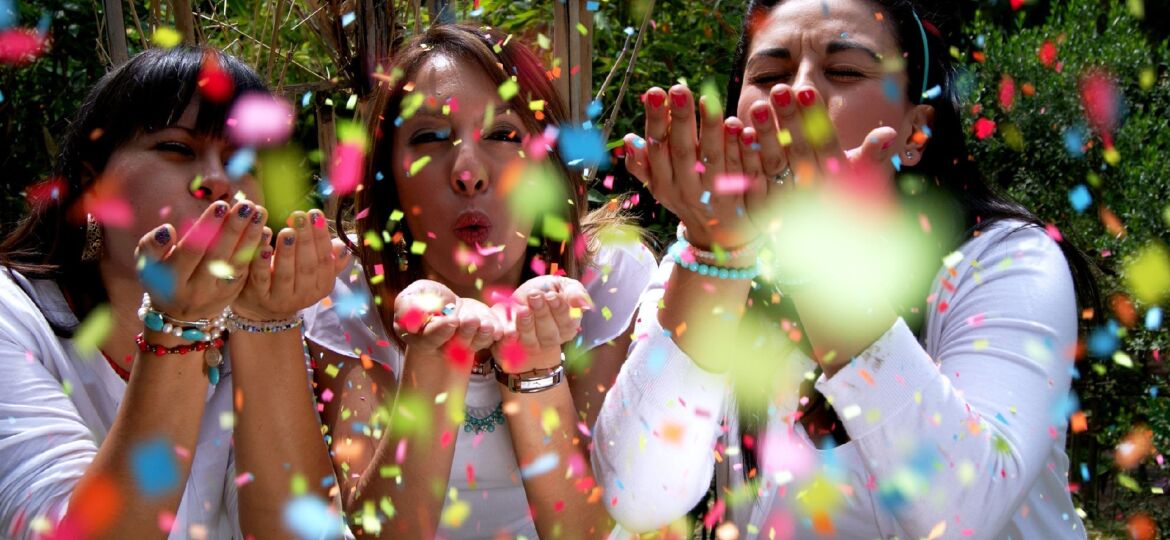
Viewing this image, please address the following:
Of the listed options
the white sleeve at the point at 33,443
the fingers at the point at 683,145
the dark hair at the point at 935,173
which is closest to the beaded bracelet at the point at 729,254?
the fingers at the point at 683,145

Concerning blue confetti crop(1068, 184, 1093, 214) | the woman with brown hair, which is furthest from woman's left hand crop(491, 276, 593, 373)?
blue confetti crop(1068, 184, 1093, 214)

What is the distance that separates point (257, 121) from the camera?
1.78 metres

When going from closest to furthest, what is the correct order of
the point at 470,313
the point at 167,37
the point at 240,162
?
the point at 470,313 → the point at 240,162 → the point at 167,37

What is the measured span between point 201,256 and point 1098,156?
3.21m

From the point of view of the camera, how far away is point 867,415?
139 centimetres

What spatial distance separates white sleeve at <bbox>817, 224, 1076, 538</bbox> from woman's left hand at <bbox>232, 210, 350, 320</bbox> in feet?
2.23

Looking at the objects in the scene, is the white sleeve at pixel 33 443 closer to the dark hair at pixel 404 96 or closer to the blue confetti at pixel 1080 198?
the dark hair at pixel 404 96

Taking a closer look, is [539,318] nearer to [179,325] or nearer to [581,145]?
[179,325]

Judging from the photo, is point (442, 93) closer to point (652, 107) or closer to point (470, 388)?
point (470, 388)

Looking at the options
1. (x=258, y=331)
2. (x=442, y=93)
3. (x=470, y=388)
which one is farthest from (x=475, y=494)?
(x=442, y=93)

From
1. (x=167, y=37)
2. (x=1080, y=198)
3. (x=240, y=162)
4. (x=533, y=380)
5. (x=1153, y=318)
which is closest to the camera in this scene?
(x=533, y=380)

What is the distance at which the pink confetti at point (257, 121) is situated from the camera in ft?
5.70

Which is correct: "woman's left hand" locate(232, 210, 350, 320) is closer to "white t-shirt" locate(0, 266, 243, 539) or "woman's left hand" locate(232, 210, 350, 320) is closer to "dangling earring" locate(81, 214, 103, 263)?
"white t-shirt" locate(0, 266, 243, 539)

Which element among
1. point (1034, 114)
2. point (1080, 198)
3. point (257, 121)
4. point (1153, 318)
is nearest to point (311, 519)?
point (257, 121)
